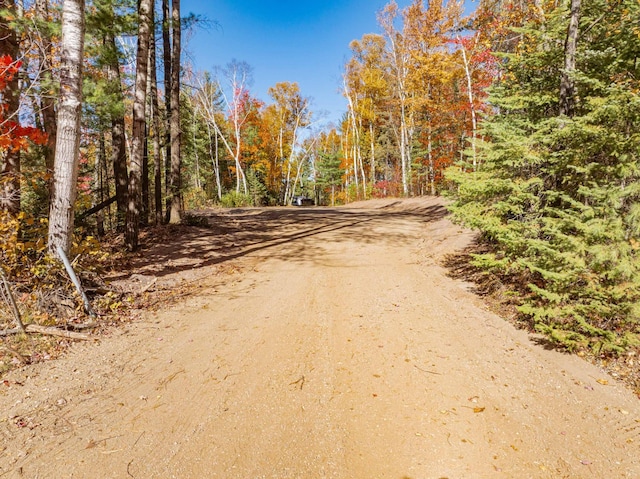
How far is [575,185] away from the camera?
4.93m

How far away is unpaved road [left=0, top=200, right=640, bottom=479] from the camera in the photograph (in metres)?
2.52

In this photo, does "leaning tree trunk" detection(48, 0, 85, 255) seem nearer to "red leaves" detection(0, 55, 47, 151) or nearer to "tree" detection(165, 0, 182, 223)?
"red leaves" detection(0, 55, 47, 151)

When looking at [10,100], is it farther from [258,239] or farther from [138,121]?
[258,239]

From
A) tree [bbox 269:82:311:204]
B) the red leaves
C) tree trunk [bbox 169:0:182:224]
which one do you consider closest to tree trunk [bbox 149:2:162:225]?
tree trunk [bbox 169:0:182:224]

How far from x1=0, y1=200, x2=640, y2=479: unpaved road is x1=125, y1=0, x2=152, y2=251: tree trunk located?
3.38 metres

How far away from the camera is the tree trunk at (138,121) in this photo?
7.52m

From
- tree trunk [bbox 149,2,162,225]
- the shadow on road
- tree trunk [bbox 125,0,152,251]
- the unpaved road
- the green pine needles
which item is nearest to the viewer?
the unpaved road

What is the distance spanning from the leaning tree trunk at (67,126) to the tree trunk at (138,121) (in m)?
2.65

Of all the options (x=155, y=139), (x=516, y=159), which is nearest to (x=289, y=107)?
(x=155, y=139)

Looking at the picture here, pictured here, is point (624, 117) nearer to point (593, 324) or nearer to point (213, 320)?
point (593, 324)

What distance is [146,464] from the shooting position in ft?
8.10

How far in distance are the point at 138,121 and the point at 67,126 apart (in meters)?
2.95

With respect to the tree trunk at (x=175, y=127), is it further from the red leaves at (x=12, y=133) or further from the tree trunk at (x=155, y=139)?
the red leaves at (x=12, y=133)

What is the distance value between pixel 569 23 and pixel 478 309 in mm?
4967
